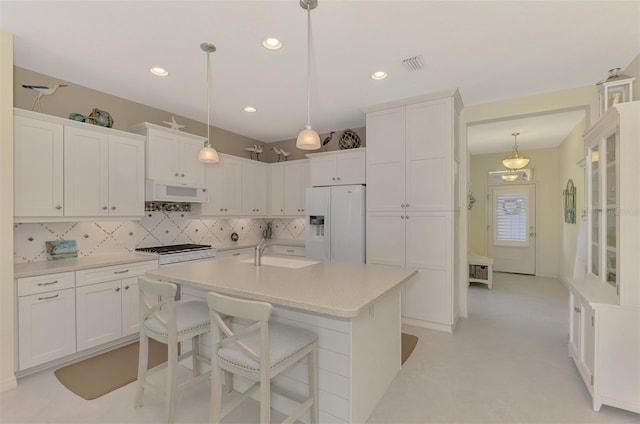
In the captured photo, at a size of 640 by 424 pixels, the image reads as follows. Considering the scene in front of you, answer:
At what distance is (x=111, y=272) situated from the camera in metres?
3.02

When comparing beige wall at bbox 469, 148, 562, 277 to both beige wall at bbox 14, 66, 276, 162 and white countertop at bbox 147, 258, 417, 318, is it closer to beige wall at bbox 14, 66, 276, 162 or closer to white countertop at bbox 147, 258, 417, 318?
white countertop at bbox 147, 258, 417, 318

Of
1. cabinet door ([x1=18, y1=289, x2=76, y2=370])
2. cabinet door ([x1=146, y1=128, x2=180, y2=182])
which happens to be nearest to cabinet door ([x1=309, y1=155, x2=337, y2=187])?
cabinet door ([x1=146, y1=128, x2=180, y2=182])

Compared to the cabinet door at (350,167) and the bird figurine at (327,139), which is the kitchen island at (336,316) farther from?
the bird figurine at (327,139)

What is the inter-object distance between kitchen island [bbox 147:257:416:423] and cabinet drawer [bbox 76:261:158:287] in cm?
101

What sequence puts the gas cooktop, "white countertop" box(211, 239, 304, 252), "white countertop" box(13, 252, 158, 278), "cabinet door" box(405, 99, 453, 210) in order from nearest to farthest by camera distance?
"white countertop" box(13, 252, 158, 278) < "cabinet door" box(405, 99, 453, 210) < the gas cooktop < "white countertop" box(211, 239, 304, 252)

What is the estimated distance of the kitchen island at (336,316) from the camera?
1719 mm

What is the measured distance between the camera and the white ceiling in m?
2.06

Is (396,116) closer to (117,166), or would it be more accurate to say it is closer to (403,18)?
(403,18)

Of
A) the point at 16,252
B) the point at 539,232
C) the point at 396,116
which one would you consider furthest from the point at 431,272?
the point at 539,232

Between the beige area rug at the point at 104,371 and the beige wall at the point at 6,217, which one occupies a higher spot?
the beige wall at the point at 6,217

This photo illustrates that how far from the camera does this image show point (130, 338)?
10.5ft

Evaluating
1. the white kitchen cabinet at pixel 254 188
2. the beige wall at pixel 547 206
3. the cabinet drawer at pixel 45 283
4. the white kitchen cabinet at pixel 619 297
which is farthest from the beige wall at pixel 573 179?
the cabinet drawer at pixel 45 283

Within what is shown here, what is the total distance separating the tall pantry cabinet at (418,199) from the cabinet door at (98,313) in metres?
2.86

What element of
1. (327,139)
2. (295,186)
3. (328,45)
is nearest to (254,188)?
(295,186)
